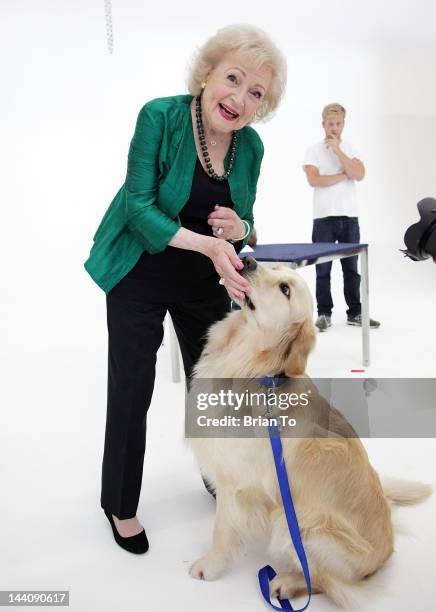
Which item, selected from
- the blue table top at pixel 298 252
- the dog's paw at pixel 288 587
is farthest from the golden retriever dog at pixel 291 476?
the blue table top at pixel 298 252

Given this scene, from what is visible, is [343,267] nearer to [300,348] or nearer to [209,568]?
[300,348]

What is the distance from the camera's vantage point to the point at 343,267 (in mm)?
4293

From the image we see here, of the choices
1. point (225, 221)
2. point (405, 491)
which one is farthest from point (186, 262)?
point (405, 491)

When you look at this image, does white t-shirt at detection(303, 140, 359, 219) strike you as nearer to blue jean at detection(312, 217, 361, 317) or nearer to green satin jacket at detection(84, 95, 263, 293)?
blue jean at detection(312, 217, 361, 317)

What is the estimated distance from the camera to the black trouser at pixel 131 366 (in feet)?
5.49

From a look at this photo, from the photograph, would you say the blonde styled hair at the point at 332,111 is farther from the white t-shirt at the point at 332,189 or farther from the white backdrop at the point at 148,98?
the white backdrop at the point at 148,98

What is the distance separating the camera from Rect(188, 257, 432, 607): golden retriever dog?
4.76 feet

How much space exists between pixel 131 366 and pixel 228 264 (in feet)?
1.55

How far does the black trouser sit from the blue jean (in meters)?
2.60

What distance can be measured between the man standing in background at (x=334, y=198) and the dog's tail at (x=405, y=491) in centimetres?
230

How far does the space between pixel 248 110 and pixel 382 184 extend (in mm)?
5210

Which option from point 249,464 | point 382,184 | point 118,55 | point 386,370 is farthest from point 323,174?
point 249,464

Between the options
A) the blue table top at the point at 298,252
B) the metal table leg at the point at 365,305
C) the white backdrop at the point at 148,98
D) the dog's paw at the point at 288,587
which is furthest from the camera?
the white backdrop at the point at 148,98

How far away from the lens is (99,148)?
5812 millimetres
